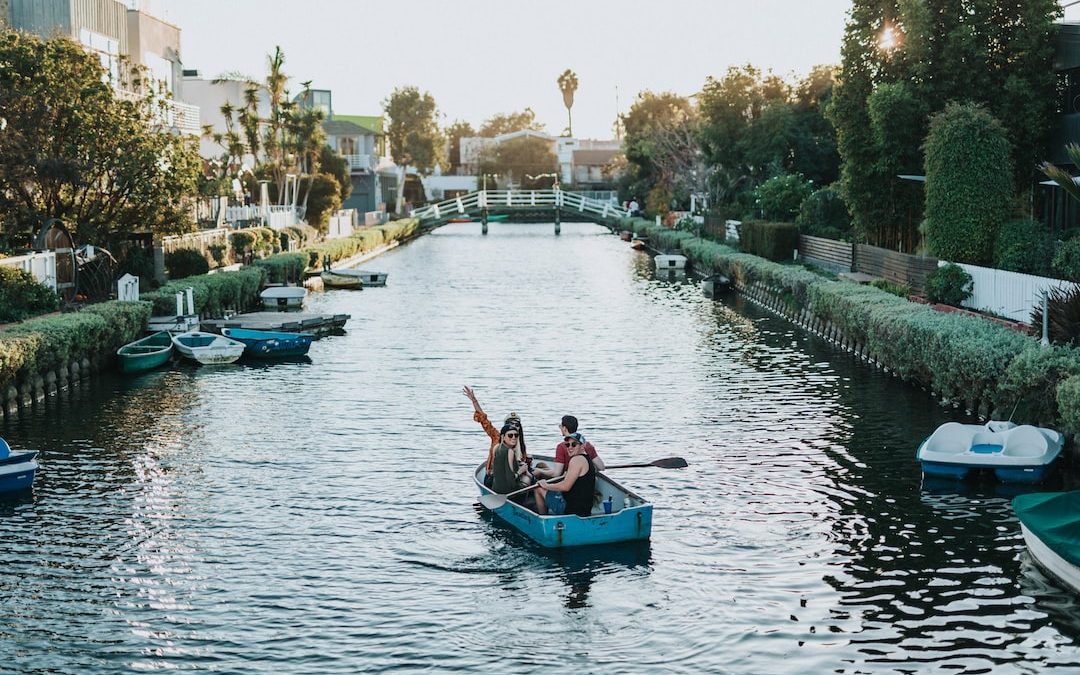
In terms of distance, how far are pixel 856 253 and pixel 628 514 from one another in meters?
35.0

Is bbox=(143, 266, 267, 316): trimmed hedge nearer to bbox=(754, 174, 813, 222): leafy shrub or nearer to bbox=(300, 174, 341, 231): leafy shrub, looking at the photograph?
bbox=(754, 174, 813, 222): leafy shrub

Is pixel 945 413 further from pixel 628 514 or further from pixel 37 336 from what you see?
pixel 37 336

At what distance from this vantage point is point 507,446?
67.5 feet

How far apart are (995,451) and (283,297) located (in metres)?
36.9

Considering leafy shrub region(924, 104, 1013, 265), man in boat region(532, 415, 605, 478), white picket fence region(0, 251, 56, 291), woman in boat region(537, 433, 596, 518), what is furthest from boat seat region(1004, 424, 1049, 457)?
Answer: white picket fence region(0, 251, 56, 291)

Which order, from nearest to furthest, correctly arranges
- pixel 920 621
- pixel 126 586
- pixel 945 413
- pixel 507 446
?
pixel 920 621 < pixel 126 586 < pixel 507 446 < pixel 945 413

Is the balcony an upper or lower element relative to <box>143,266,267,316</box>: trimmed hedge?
upper

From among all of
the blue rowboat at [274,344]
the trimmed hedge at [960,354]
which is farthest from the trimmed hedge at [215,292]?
the trimmed hedge at [960,354]

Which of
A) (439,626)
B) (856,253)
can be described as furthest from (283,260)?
(439,626)

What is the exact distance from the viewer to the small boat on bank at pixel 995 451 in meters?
22.3

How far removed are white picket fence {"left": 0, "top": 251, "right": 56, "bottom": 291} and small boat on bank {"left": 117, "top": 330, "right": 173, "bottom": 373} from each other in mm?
3613

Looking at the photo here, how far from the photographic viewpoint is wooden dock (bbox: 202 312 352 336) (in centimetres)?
4322

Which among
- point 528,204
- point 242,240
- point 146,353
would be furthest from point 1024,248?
point 528,204

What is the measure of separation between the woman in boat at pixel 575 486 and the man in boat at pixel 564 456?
0.80 ft
